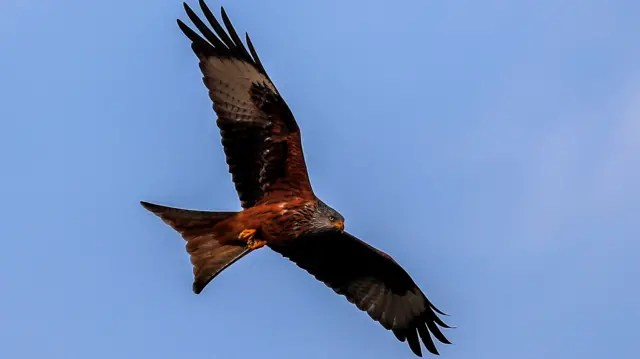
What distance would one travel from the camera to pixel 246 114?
1430cm

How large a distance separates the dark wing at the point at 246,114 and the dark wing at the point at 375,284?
4.23 feet

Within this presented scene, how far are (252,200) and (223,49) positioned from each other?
1.76 meters

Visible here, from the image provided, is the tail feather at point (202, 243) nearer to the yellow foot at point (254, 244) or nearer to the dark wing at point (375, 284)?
the yellow foot at point (254, 244)

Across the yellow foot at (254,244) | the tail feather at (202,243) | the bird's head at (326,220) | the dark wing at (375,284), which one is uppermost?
the dark wing at (375,284)

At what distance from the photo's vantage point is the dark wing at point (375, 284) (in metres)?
15.6

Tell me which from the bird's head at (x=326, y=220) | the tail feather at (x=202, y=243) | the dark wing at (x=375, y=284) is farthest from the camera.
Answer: the dark wing at (x=375, y=284)

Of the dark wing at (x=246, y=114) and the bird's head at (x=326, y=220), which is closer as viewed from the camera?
the bird's head at (x=326, y=220)

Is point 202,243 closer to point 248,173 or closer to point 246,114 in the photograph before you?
point 248,173

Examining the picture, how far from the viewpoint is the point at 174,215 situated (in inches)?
549

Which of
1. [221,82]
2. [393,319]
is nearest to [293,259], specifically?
[393,319]

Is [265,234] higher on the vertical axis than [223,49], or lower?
lower

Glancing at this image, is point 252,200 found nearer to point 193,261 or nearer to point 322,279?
point 193,261

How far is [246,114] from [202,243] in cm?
156

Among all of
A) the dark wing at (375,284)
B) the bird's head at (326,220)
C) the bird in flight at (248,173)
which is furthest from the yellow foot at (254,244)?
the dark wing at (375,284)
